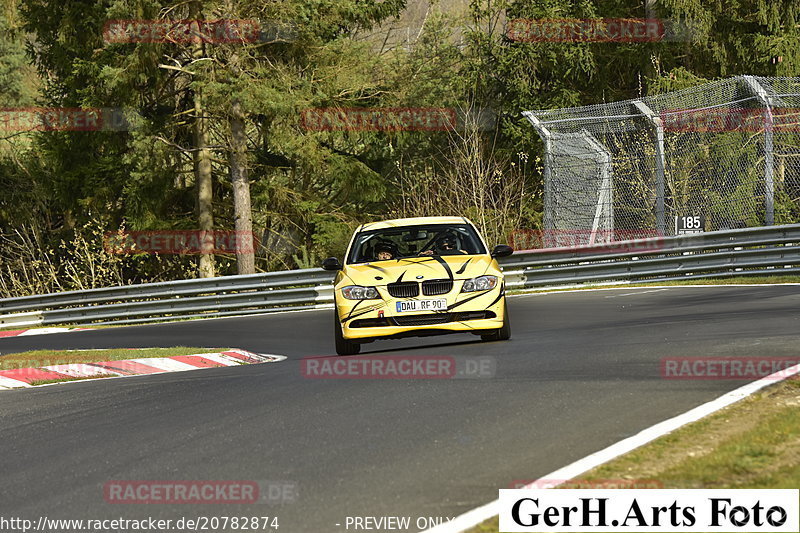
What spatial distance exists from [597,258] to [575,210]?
1.18 metres

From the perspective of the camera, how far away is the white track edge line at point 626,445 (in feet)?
18.2

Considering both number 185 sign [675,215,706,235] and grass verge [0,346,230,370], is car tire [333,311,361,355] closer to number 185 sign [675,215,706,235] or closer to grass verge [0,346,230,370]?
grass verge [0,346,230,370]

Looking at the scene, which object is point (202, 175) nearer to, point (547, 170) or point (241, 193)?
point (241, 193)

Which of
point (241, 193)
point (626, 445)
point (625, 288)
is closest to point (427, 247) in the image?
point (626, 445)

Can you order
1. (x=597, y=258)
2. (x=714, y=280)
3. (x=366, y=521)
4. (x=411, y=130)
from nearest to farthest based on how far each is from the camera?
(x=366, y=521) → (x=714, y=280) → (x=597, y=258) → (x=411, y=130)

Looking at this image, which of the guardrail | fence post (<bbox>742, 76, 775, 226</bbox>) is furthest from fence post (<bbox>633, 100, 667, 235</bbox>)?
fence post (<bbox>742, 76, 775, 226</bbox>)

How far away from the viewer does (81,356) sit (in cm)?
1574

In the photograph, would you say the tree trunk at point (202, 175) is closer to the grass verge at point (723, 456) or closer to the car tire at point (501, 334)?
the car tire at point (501, 334)

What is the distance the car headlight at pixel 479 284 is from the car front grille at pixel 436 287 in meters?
0.16

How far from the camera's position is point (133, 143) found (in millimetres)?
36594

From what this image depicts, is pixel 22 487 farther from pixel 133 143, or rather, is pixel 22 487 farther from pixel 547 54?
pixel 547 54

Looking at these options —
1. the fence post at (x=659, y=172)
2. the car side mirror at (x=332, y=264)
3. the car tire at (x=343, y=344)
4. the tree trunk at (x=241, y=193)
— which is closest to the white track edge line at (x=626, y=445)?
the car tire at (x=343, y=344)

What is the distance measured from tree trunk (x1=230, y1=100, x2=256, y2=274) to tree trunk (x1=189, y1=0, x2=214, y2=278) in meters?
1.25

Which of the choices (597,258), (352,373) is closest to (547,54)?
(597,258)
